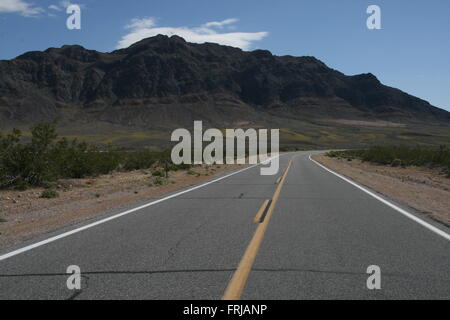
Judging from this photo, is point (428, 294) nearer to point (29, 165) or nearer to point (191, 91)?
point (29, 165)

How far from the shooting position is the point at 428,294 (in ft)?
16.1

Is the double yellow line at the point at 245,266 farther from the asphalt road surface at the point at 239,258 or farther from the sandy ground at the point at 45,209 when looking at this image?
the sandy ground at the point at 45,209

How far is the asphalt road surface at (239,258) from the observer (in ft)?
16.5

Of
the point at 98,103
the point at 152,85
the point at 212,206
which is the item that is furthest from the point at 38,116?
the point at 212,206

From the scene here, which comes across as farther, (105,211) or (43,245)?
(105,211)

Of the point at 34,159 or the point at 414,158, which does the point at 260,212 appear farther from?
the point at 414,158

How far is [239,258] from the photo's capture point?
21.1 ft

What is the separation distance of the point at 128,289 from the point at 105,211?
666 cm

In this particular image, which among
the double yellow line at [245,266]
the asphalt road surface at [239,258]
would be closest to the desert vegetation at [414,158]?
the asphalt road surface at [239,258]

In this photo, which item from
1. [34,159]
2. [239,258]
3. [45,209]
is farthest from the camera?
[34,159]

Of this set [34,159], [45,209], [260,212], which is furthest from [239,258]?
[34,159]

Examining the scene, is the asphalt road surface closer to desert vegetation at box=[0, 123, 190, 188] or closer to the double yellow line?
the double yellow line

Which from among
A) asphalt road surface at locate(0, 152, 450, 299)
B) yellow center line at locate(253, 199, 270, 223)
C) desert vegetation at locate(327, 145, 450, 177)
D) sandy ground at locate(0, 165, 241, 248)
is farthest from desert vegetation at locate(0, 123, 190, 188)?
desert vegetation at locate(327, 145, 450, 177)

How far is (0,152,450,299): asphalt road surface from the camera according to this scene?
16.5 feet
